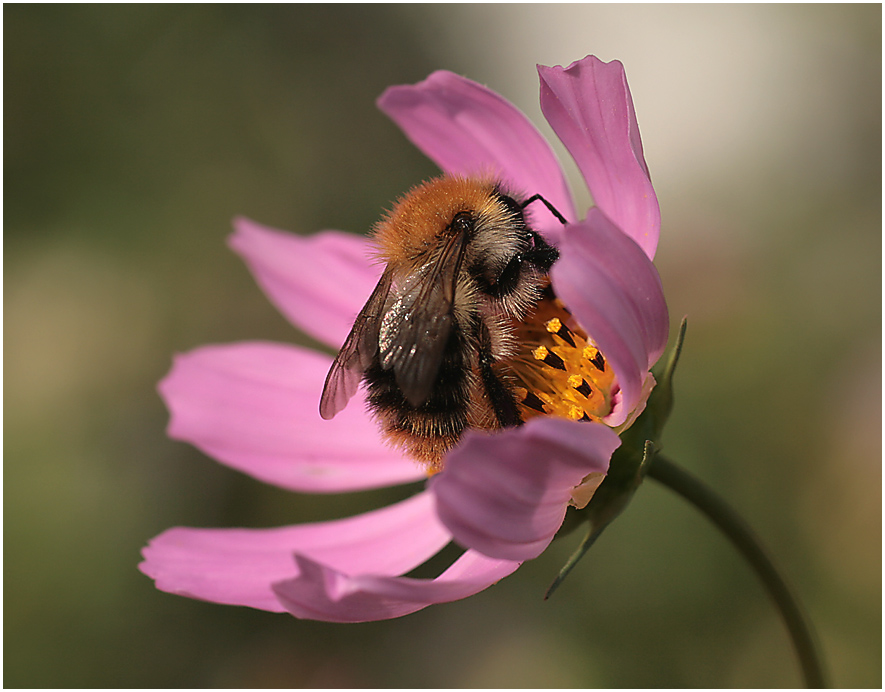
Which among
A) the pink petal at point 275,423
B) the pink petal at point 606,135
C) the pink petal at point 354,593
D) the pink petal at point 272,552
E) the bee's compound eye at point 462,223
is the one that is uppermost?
the pink petal at point 606,135

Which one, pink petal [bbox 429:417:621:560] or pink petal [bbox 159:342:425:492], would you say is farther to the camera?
pink petal [bbox 159:342:425:492]

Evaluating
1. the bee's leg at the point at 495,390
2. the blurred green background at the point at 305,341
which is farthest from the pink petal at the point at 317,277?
the blurred green background at the point at 305,341

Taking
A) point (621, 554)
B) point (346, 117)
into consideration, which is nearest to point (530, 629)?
point (621, 554)

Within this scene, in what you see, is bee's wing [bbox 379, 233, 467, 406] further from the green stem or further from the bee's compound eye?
the green stem

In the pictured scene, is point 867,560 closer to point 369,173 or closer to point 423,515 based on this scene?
point 423,515

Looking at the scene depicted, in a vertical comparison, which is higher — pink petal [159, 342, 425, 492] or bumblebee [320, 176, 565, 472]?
bumblebee [320, 176, 565, 472]

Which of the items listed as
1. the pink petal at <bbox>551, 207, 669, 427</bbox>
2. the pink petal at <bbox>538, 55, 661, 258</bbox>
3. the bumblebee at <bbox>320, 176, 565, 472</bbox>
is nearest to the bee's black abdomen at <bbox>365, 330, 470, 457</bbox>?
the bumblebee at <bbox>320, 176, 565, 472</bbox>

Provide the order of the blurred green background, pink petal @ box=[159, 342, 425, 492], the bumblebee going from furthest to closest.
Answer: the blurred green background < pink petal @ box=[159, 342, 425, 492] < the bumblebee

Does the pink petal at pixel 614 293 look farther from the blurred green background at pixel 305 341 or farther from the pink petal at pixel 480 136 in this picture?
the blurred green background at pixel 305 341
